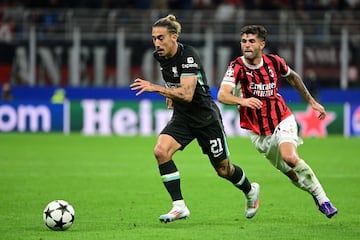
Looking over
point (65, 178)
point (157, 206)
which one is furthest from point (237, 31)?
point (157, 206)

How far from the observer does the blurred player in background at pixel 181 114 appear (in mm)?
9281

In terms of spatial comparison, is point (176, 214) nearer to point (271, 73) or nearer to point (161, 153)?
point (161, 153)

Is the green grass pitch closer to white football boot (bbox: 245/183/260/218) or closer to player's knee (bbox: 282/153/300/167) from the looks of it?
white football boot (bbox: 245/183/260/218)

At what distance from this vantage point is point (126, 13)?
27.0 metres

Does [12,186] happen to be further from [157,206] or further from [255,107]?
[255,107]

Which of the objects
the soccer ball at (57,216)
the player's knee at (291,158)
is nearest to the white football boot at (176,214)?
the soccer ball at (57,216)

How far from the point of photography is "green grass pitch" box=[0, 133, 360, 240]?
8.86 meters

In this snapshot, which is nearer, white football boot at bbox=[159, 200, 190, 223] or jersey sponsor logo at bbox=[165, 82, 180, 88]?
white football boot at bbox=[159, 200, 190, 223]

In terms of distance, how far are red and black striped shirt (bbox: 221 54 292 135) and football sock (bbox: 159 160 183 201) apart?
1.19 m

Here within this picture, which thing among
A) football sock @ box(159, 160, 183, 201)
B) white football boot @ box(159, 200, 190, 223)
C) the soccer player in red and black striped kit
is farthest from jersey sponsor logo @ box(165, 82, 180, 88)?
white football boot @ box(159, 200, 190, 223)

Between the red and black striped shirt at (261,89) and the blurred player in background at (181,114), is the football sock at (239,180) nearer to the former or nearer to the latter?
the blurred player in background at (181,114)

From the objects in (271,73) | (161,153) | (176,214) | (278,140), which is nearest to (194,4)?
(271,73)

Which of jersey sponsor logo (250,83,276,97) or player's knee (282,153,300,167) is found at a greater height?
jersey sponsor logo (250,83,276,97)

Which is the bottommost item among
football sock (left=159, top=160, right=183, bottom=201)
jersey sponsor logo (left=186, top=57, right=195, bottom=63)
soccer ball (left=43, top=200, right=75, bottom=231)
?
soccer ball (left=43, top=200, right=75, bottom=231)
